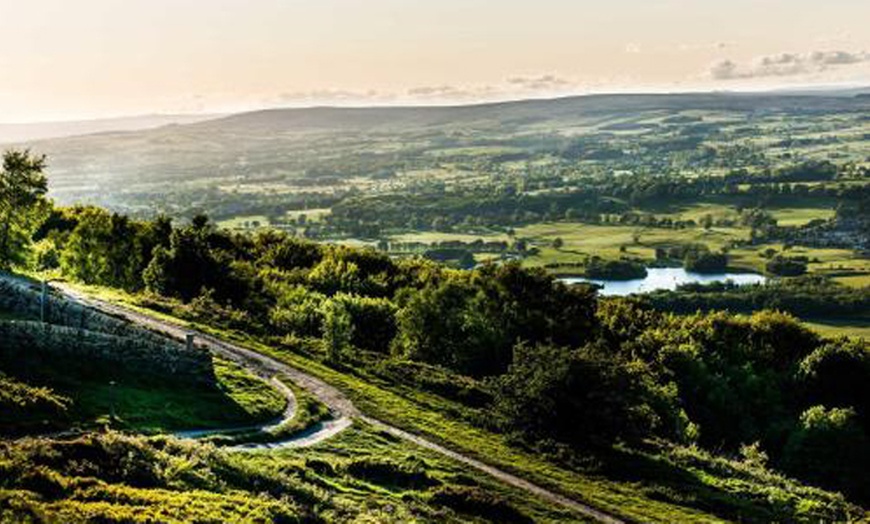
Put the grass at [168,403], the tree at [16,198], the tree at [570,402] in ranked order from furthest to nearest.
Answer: the tree at [16,198]
the tree at [570,402]
the grass at [168,403]

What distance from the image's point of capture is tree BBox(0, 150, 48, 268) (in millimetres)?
85062

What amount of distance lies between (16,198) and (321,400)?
44.8 meters

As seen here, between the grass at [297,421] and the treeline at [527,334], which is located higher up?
the grass at [297,421]

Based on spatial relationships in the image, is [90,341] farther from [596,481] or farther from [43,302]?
[596,481]

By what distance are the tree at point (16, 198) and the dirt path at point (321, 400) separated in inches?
391

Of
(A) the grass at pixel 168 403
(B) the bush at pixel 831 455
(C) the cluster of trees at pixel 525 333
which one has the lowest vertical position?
(B) the bush at pixel 831 455

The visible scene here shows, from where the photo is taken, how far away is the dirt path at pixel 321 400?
4819cm

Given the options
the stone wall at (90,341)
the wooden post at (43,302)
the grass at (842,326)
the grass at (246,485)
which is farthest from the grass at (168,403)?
the grass at (842,326)

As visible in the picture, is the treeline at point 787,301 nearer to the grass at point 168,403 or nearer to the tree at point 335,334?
the tree at point 335,334

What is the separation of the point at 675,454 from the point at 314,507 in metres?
32.8

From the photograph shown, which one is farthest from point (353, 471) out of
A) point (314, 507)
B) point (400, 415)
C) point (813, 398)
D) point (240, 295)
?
point (813, 398)

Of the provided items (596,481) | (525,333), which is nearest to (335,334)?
(596,481)

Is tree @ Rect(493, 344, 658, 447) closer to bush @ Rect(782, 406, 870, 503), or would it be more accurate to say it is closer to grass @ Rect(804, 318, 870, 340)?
bush @ Rect(782, 406, 870, 503)

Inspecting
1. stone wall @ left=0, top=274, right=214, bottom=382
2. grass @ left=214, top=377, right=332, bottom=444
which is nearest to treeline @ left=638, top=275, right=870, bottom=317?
grass @ left=214, top=377, right=332, bottom=444
